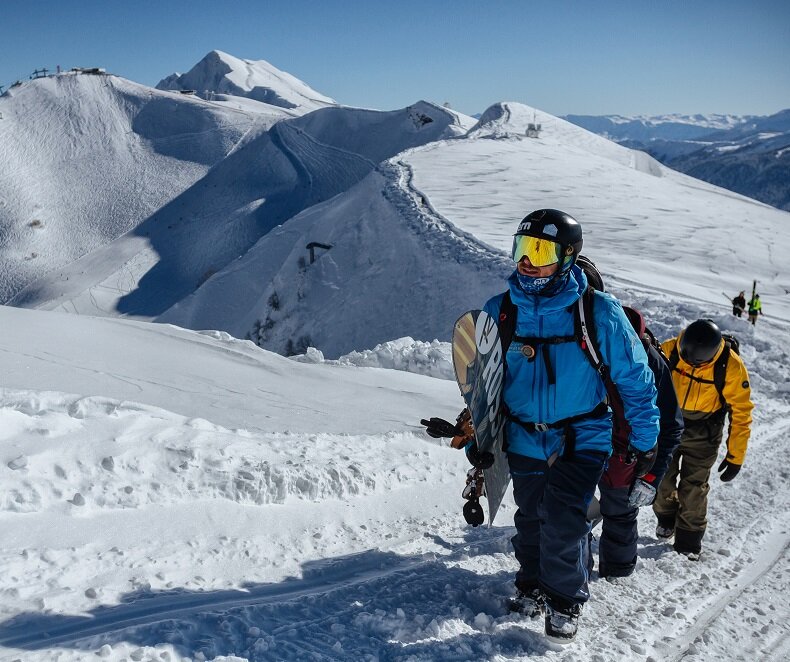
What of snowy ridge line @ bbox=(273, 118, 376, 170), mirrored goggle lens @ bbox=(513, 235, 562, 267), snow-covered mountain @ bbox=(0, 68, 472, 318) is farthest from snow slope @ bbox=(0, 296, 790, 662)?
snowy ridge line @ bbox=(273, 118, 376, 170)

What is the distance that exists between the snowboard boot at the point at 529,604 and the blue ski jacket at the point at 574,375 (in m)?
0.92

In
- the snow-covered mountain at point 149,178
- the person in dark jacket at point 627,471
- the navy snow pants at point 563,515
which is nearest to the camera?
the navy snow pants at point 563,515

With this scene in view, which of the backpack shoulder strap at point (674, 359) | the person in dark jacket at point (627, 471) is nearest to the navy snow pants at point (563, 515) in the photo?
the person in dark jacket at point (627, 471)

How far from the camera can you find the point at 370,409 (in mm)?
7645

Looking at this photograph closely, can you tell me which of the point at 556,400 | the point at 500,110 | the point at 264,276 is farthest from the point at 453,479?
the point at 500,110

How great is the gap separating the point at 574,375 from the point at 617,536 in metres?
1.48

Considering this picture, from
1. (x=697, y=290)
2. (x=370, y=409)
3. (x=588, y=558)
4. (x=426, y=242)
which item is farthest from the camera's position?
(x=426, y=242)

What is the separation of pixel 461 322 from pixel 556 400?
0.80 metres

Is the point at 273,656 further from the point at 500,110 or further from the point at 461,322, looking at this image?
the point at 500,110

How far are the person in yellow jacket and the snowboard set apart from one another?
1781 mm

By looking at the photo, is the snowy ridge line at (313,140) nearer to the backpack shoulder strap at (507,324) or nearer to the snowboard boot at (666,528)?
the snowboard boot at (666,528)

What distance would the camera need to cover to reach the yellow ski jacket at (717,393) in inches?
195

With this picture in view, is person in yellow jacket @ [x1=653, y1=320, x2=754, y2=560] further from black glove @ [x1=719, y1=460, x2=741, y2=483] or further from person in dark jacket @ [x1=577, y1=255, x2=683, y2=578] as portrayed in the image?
person in dark jacket @ [x1=577, y1=255, x2=683, y2=578]

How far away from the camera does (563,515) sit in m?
3.59
